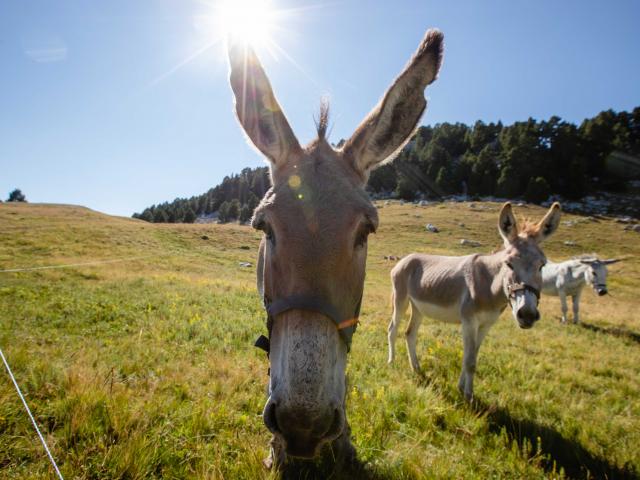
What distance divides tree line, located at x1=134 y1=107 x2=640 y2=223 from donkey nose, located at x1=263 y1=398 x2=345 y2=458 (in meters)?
78.1

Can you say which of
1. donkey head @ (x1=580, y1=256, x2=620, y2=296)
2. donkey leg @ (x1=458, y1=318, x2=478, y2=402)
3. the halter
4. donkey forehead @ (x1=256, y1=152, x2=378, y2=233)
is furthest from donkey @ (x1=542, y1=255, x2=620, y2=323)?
donkey forehead @ (x1=256, y1=152, x2=378, y2=233)

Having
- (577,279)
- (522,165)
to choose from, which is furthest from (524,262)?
(522,165)

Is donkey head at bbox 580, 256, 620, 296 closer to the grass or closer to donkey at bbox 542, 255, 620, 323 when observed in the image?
donkey at bbox 542, 255, 620, 323

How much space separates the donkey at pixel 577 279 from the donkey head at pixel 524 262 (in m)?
10.5

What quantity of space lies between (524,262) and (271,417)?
4688 mm

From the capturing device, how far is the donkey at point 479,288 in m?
4.66

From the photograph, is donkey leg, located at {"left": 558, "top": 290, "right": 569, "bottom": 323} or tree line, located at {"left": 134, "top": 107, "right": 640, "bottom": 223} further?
tree line, located at {"left": 134, "top": 107, "right": 640, "bottom": 223}

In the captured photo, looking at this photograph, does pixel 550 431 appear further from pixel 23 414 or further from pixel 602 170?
pixel 602 170

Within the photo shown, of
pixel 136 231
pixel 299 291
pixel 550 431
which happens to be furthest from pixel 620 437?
pixel 136 231

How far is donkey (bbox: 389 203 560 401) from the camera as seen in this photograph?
4.66 meters

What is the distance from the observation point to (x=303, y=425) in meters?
1.63

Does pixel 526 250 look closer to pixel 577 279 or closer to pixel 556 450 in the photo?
pixel 556 450

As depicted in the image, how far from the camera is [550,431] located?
4.09 metres

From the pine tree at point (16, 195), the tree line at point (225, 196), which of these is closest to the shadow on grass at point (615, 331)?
the tree line at point (225, 196)
